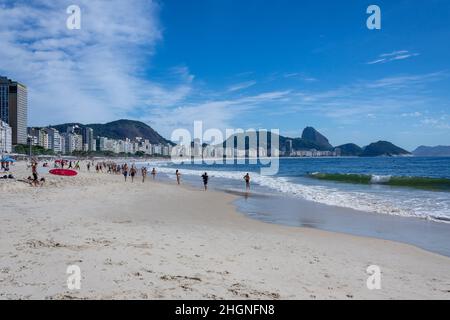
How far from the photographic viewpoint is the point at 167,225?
12.4m

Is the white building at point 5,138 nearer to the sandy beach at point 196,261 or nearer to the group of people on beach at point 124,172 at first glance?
the group of people on beach at point 124,172

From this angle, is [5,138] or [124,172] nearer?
[124,172]

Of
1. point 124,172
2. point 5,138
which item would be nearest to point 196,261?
point 124,172

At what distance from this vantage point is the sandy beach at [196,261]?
5.72 m

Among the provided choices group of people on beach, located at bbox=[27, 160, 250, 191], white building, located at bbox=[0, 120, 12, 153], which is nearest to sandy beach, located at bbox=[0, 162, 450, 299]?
group of people on beach, located at bbox=[27, 160, 250, 191]

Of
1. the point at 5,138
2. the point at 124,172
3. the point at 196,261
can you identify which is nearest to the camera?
the point at 196,261

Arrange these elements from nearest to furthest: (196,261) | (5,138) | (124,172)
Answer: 1. (196,261)
2. (124,172)
3. (5,138)

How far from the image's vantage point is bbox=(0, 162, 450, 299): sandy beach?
572 centimetres

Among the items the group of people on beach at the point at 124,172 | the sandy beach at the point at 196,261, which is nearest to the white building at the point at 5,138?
the group of people on beach at the point at 124,172

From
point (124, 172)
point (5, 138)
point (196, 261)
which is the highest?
point (5, 138)

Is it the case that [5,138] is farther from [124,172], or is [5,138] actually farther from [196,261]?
[196,261]

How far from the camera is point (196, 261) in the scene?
749cm
